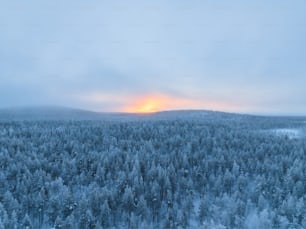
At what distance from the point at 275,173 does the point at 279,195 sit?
119 inches

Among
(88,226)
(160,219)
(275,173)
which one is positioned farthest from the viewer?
(275,173)

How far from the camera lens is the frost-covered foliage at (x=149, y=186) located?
1336 centimetres

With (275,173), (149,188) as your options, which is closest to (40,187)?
(149,188)

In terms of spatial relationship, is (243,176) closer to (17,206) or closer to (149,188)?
(149,188)

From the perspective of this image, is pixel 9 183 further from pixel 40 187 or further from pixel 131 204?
pixel 131 204

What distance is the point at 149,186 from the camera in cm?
1606

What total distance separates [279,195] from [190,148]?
8.33 meters

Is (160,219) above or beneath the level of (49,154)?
beneath

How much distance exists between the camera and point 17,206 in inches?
525

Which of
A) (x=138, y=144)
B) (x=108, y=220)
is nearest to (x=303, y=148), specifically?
(x=138, y=144)

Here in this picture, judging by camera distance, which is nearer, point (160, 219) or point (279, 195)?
point (160, 219)

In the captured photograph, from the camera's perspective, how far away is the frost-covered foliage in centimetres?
1336

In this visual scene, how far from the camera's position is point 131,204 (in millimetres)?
14445

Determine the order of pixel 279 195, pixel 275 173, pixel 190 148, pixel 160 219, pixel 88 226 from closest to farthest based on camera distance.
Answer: pixel 88 226
pixel 160 219
pixel 279 195
pixel 275 173
pixel 190 148
